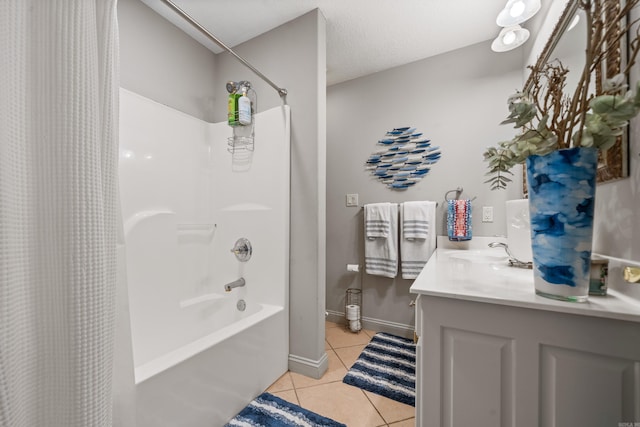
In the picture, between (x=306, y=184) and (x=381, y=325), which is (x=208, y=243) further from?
(x=381, y=325)

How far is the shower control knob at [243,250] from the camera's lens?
5.50 feet

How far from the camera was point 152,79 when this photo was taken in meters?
1.61

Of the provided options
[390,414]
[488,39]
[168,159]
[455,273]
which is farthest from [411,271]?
[168,159]

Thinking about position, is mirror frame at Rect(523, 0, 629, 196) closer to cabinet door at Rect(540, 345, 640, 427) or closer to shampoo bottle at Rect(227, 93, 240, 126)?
cabinet door at Rect(540, 345, 640, 427)

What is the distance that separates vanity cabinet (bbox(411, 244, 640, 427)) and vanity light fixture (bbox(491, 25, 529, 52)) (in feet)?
4.85

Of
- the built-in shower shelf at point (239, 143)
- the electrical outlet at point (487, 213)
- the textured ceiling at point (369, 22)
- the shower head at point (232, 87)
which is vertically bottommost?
the electrical outlet at point (487, 213)

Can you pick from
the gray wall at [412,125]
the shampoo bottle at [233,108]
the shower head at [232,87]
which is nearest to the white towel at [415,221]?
the gray wall at [412,125]

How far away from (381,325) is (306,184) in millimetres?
1441

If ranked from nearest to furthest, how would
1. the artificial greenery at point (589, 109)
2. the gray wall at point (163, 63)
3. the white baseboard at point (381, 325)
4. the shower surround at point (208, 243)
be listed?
the artificial greenery at point (589, 109)
the shower surround at point (208, 243)
the gray wall at point (163, 63)
the white baseboard at point (381, 325)

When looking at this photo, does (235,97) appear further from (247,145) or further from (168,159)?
(168,159)

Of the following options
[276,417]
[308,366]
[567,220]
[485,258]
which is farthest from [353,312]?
[567,220]

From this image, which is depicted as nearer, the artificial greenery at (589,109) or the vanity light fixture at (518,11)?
the artificial greenery at (589,109)

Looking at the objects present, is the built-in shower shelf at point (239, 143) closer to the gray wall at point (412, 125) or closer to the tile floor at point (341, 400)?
the gray wall at point (412, 125)

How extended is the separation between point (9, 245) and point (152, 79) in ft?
5.17
